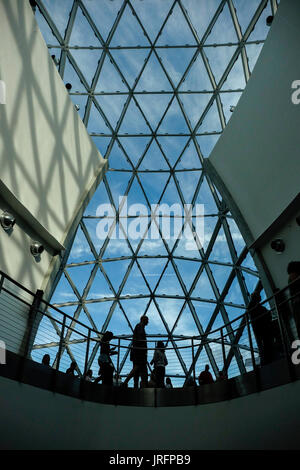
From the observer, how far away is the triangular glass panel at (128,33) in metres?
19.1

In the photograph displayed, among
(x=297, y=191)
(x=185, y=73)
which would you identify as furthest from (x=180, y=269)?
(x=297, y=191)

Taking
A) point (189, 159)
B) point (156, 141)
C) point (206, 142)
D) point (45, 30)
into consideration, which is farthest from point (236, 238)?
point (45, 30)

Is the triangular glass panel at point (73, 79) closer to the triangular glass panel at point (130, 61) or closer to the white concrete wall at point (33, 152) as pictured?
the triangular glass panel at point (130, 61)

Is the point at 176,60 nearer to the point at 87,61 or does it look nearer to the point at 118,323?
the point at 87,61

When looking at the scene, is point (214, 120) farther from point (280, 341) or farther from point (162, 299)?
point (280, 341)

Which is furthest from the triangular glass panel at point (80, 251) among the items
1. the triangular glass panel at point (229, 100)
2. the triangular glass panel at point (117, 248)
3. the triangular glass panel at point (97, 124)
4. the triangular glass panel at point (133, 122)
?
Answer: the triangular glass panel at point (229, 100)

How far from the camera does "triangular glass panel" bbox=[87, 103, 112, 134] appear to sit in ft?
71.0

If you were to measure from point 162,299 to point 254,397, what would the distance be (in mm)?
17409

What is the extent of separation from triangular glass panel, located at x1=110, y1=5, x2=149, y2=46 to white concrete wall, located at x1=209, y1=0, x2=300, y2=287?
295 inches

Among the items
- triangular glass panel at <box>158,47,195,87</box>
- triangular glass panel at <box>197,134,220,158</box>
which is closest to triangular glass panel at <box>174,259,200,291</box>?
triangular glass panel at <box>197,134,220,158</box>

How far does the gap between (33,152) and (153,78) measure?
10529 millimetres

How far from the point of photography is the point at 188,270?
24.8 m

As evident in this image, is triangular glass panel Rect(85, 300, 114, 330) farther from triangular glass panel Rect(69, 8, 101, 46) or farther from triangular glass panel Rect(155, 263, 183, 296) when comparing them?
triangular glass panel Rect(69, 8, 101, 46)

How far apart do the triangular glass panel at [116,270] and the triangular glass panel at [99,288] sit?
46cm
